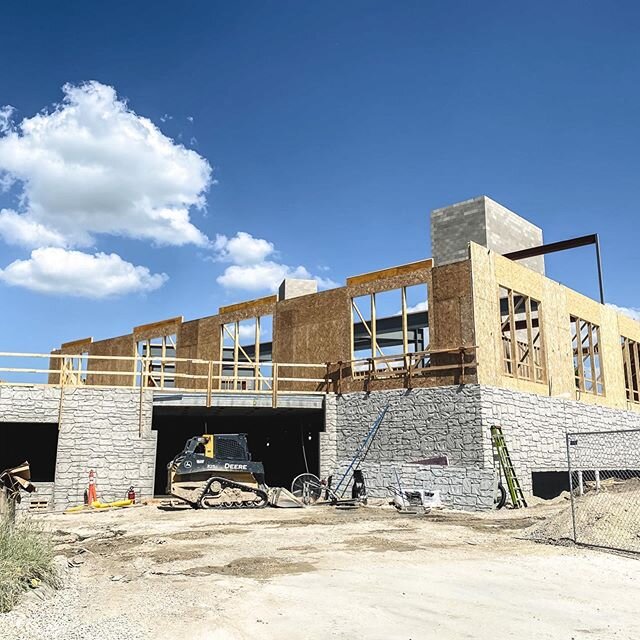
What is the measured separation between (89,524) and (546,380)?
52.9ft

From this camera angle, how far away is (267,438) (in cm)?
2789

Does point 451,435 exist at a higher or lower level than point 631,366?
lower

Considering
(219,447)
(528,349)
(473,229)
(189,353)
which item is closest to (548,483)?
(528,349)

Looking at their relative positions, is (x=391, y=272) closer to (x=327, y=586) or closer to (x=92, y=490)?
(x=92, y=490)

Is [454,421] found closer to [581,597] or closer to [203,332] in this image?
[581,597]

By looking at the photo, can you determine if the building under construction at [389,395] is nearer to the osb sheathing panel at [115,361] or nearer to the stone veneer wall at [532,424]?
the stone veneer wall at [532,424]

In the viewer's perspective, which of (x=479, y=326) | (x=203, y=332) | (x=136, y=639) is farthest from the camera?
(x=203, y=332)

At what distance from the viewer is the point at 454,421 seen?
19984 mm

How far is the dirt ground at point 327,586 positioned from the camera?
6.43 m

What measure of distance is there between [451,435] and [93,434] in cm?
1107

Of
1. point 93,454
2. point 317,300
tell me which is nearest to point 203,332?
point 317,300

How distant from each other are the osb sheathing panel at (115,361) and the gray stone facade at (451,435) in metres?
14.9

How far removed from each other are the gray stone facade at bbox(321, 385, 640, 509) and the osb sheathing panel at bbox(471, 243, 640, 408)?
627mm

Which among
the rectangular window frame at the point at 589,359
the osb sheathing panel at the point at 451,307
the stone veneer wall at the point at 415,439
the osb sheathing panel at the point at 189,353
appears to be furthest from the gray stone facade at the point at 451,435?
the osb sheathing panel at the point at 189,353
